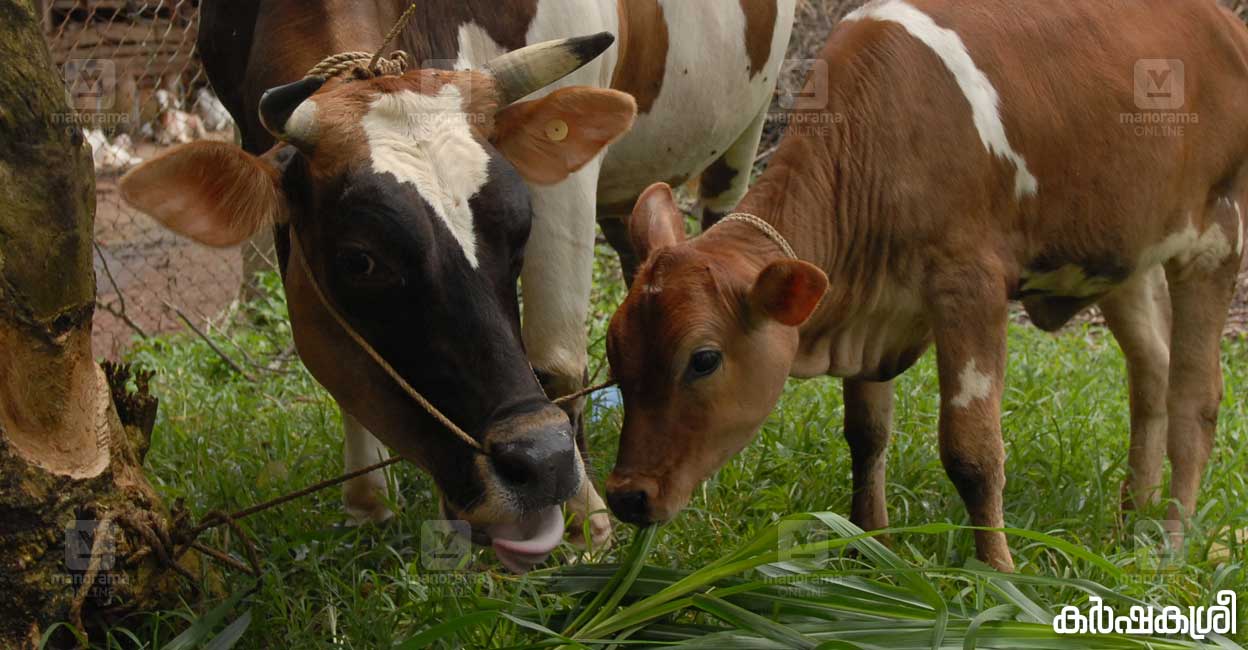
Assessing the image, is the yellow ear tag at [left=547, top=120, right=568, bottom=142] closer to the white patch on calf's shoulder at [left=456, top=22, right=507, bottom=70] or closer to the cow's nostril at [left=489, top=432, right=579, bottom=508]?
the white patch on calf's shoulder at [left=456, top=22, right=507, bottom=70]

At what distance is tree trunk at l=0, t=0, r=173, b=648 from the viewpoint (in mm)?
2916

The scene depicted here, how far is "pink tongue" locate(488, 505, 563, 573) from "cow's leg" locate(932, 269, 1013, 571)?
1.09m

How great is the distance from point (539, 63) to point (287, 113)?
1.94 feet

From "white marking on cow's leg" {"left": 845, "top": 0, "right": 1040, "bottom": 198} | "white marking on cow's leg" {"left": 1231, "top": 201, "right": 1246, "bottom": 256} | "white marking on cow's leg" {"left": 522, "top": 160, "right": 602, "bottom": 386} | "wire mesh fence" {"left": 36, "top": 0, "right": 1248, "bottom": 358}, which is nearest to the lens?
"white marking on cow's leg" {"left": 845, "top": 0, "right": 1040, "bottom": 198}

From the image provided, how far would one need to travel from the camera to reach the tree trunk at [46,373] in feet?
9.57

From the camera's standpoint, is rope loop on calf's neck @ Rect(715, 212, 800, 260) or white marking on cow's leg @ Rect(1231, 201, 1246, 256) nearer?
rope loop on calf's neck @ Rect(715, 212, 800, 260)

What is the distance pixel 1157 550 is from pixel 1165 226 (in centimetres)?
91

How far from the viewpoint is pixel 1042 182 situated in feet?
12.1

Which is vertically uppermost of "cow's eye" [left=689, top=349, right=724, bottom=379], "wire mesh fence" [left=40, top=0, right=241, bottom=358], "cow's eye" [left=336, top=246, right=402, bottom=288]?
"cow's eye" [left=336, top=246, right=402, bottom=288]

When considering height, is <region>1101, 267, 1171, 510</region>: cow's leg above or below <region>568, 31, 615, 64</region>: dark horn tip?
below

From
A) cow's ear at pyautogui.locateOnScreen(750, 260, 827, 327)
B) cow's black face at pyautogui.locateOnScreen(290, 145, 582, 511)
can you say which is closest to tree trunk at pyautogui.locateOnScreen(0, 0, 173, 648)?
cow's black face at pyautogui.locateOnScreen(290, 145, 582, 511)

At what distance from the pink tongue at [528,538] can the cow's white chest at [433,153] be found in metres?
0.57

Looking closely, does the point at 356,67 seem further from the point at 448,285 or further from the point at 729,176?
the point at 729,176

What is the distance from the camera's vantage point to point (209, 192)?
3070 mm
